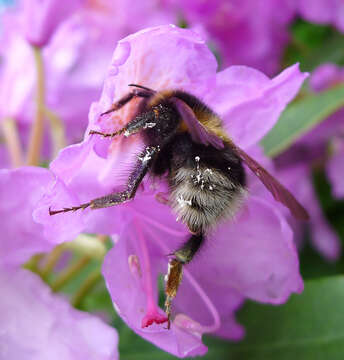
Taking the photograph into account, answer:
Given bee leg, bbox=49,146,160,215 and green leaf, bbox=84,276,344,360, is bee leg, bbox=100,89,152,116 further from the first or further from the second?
green leaf, bbox=84,276,344,360

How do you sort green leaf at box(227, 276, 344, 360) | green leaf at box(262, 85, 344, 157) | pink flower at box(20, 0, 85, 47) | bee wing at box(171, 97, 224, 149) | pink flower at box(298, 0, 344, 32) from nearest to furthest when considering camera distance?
bee wing at box(171, 97, 224, 149) < green leaf at box(227, 276, 344, 360) < pink flower at box(20, 0, 85, 47) < green leaf at box(262, 85, 344, 157) < pink flower at box(298, 0, 344, 32)

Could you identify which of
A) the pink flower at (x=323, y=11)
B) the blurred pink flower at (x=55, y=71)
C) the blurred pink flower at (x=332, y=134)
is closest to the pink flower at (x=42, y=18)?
the blurred pink flower at (x=55, y=71)

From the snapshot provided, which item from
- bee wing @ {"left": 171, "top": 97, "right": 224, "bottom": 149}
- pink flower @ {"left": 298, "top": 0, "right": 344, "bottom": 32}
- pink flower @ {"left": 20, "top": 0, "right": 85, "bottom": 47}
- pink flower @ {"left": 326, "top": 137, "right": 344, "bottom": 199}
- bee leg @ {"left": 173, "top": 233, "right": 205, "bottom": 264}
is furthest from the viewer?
pink flower @ {"left": 298, "top": 0, "right": 344, "bottom": 32}

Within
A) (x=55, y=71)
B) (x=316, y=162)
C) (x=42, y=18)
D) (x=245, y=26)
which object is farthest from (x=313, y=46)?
(x=42, y=18)

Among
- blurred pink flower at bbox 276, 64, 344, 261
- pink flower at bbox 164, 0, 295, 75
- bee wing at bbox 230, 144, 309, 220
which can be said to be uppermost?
bee wing at bbox 230, 144, 309, 220

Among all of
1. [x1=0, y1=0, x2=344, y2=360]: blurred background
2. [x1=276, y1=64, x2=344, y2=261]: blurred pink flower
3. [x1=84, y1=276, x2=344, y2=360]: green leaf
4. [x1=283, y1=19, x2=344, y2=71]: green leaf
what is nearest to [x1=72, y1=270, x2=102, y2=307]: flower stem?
[x1=0, y1=0, x2=344, y2=360]: blurred background

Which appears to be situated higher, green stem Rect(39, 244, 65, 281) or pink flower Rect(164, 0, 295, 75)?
pink flower Rect(164, 0, 295, 75)

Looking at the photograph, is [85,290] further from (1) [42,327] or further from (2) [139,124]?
(2) [139,124]

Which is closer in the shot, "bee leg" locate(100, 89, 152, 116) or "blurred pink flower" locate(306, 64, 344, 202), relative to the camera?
"bee leg" locate(100, 89, 152, 116)
